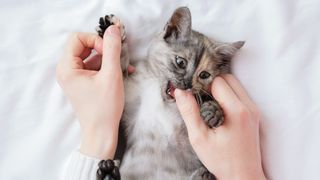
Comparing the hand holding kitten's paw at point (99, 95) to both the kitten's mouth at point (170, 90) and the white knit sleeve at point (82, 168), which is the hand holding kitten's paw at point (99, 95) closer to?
the white knit sleeve at point (82, 168)

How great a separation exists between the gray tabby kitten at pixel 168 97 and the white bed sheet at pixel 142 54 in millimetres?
73

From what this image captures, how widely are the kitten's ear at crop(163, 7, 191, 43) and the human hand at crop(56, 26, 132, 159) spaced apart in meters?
0.16

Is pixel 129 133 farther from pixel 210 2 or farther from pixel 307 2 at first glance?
pixel 307 2

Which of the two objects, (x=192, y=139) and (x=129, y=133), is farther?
(x=129, y=133)

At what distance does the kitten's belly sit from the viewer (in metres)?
1.33

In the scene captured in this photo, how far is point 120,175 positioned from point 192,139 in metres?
0.24

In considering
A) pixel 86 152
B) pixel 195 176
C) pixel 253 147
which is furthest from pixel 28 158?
pixel 253 147

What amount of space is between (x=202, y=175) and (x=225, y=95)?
24cm

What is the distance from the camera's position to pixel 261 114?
1.32 m

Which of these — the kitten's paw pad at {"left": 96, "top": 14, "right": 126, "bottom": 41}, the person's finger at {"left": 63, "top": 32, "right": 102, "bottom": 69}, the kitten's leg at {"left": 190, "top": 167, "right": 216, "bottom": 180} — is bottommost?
the kitten's leg at {"left": 190, "top": 167, "right": 216, "bottom": 180}

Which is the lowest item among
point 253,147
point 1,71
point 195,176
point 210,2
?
point 195,176

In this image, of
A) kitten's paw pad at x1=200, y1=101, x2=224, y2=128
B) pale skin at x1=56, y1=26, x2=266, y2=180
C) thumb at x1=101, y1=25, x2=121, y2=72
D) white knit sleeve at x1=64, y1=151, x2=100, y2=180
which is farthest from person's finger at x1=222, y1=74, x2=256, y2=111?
white knit sleeve at x1=64, y1=151, x2=100, y2=180

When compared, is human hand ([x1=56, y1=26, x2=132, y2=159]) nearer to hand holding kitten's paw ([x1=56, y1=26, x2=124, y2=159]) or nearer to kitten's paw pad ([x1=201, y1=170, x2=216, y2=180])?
hand holding kitten's paw ([x1=56, y1=26, x2=124, y2=159])

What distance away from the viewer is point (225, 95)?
1.26 meters
